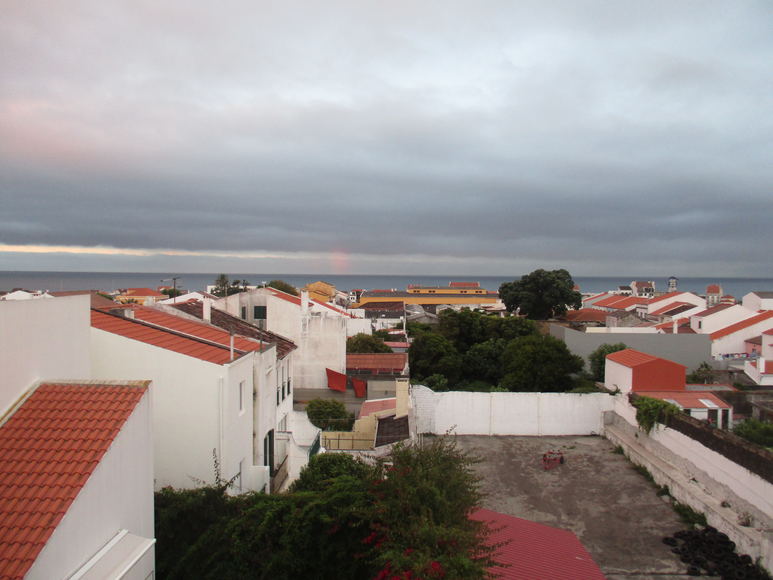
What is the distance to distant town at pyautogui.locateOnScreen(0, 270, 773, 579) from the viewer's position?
279 inches

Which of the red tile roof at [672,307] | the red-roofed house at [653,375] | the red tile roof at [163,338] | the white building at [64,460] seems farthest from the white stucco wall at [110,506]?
the red tile roof at [672,307]

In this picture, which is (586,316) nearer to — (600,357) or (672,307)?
(672,307)

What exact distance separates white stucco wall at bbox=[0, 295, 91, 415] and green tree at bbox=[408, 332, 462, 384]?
104ft

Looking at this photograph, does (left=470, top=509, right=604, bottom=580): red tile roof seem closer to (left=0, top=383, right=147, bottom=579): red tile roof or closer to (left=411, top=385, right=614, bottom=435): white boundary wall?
(left=0, top=383, right=147, bottom=579): red tile roof

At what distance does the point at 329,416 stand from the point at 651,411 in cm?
1299

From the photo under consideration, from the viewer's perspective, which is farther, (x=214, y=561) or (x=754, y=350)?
(x=754, y=350)

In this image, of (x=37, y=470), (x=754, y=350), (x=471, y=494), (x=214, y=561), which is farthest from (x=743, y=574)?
(x=754, y=350)

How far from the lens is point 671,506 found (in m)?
16.4

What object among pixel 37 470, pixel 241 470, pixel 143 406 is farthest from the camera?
pixel 241 470

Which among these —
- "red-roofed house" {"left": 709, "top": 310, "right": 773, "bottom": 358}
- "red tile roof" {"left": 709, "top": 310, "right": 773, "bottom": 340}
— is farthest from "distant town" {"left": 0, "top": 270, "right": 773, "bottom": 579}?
"red tile roof" {"left": 709, "top": 310, "right": 773, "bottom": 340}

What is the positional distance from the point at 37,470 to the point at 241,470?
7848 mm

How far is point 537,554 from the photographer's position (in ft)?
35.1

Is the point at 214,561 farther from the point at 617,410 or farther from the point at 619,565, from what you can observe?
the point at 617,410

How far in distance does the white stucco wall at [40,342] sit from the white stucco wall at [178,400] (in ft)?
8.74
